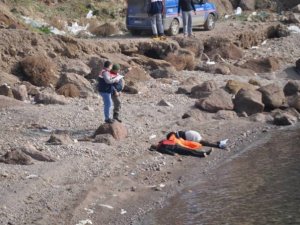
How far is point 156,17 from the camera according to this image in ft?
87.8

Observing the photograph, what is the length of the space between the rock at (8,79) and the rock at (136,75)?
334 cm

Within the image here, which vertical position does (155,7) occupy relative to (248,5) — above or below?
above

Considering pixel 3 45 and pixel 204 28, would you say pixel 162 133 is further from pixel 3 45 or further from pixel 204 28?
pixel 204 28

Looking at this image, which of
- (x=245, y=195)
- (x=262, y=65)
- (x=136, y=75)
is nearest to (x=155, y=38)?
(x=136, y=75)

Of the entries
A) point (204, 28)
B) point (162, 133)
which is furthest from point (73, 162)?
point (204, 28)

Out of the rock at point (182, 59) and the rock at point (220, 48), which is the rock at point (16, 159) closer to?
the rock at point (182, 59)

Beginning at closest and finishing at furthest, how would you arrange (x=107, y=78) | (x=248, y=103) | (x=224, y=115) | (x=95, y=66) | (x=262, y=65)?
(x=107, y=78) → (x=224, y=115) → (x=248, y=103) → (x=95, y=66) → (x=262, y=65)

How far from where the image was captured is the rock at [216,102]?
20.8m

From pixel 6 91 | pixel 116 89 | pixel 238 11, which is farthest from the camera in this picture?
pixel 238 11

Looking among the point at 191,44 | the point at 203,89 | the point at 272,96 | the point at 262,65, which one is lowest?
the point at 262,65

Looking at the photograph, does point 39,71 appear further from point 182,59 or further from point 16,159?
point 16,159

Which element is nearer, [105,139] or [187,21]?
[105,139]

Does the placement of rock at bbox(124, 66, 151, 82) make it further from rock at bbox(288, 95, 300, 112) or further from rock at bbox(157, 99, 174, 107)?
rock at bbox(288, 95, 300, 112)

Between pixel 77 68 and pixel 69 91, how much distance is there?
6.93 ft
